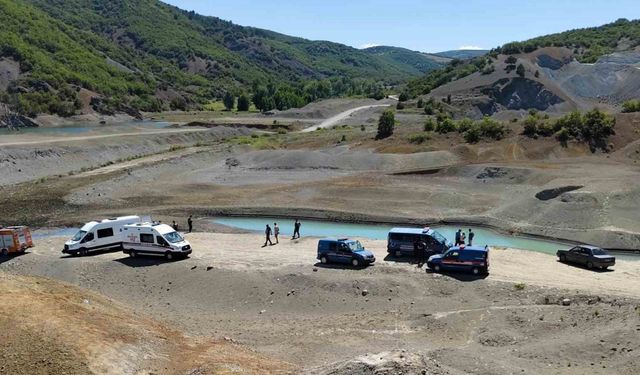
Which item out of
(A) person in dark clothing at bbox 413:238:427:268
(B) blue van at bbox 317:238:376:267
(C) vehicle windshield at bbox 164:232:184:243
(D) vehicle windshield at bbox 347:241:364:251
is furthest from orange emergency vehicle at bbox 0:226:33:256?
(A) person in dark clothing at bbox 413:238:427:268

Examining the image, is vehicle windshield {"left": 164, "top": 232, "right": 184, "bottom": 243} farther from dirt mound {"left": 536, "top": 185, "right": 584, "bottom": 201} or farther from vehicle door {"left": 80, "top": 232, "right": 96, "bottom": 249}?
dirt mound {"left": 536, "top": 185, "right": 584, "bottom": 201}

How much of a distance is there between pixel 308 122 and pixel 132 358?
426ft

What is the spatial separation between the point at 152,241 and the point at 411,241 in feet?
53.8

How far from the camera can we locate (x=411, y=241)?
121ft

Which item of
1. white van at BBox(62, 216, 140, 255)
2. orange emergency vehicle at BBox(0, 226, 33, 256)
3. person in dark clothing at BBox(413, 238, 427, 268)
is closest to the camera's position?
person in dark clothing at BBox(413, 238, 427, 268)

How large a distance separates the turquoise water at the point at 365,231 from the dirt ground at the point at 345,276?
1.36m

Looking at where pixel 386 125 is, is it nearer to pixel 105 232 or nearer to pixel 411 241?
pixel 411 241

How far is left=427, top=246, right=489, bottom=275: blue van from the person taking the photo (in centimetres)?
3238

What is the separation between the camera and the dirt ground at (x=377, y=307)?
69.9 ft

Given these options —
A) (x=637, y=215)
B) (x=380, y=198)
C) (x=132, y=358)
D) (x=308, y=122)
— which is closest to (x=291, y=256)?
(x=132, y=358)

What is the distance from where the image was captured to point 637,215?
153 ft

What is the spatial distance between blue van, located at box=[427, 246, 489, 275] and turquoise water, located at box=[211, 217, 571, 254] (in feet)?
42.8

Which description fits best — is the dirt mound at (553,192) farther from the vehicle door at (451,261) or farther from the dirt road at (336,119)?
the dirt road at (336,119)

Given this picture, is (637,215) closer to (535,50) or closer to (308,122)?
(308,122)
